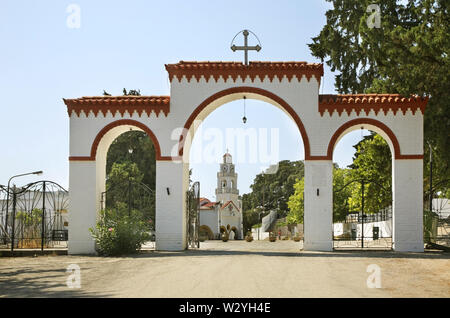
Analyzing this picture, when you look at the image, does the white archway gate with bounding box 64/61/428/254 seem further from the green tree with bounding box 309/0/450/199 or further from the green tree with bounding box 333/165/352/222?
the green tree with bounding box 333/165/352/222

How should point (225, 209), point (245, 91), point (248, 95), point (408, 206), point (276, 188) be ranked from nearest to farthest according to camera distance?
point (408, 206) < point (245, 91) < point (248, 95) < point (225, 209) < point (276, 188)

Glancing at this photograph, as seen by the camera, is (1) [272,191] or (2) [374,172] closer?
(2) [374,172]

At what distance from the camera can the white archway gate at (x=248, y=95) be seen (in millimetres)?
19766

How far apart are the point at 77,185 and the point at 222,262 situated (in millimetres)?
7327

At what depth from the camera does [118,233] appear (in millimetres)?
18750

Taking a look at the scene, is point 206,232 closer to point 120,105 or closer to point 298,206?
point 298,206

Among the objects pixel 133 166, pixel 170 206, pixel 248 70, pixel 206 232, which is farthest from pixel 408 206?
pixel 206 232

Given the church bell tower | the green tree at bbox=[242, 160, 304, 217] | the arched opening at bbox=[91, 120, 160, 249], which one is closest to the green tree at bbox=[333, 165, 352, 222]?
the arched opening at bbox=[91, 120, 160, 249]

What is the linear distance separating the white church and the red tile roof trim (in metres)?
32.2

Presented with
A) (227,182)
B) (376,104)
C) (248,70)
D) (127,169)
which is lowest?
(227,182)

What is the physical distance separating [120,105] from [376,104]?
30.2ft

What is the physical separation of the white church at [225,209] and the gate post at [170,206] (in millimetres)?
30719

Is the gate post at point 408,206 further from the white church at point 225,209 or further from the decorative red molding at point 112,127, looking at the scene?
the white church at point 225,209

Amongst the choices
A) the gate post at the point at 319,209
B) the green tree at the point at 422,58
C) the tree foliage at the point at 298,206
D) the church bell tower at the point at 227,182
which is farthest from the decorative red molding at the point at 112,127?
the church bell tower at the point at 227,182
